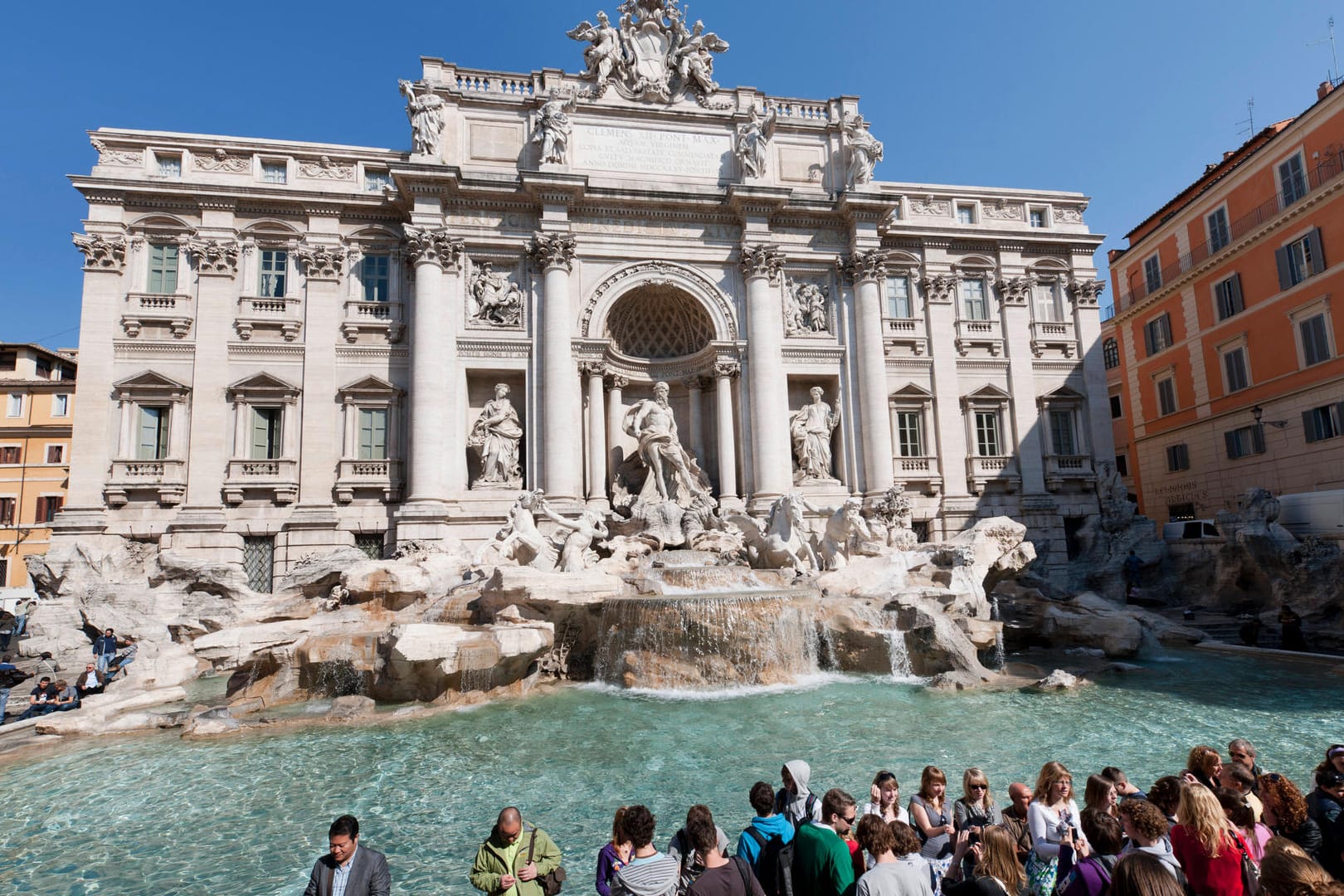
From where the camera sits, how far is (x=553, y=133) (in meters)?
20.1

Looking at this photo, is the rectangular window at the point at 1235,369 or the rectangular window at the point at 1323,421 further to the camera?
the rectangular window at the point at 1235,369

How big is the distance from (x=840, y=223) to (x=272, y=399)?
1750 cm

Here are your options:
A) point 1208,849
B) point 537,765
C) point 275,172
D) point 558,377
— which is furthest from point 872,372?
point 1208,849

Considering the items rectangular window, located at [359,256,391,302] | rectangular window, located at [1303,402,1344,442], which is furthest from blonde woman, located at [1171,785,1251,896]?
rectangular window, located at [1303,402,1344,442]

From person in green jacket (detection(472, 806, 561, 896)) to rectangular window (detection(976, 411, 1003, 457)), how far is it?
71.3 feet

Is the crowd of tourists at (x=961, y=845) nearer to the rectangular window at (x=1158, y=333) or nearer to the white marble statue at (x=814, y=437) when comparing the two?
the white marble statue at (x=814, y=437)

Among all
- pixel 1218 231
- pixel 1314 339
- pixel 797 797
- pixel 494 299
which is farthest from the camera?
pixel 1218 231

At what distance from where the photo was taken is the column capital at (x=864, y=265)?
2194cm

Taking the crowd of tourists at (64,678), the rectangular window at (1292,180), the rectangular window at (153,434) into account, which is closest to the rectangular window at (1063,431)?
the rectangular window at (1292,180)

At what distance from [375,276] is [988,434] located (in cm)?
1967

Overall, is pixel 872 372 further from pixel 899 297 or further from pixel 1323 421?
pixel 1323 421

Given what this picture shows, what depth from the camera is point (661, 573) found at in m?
14.8

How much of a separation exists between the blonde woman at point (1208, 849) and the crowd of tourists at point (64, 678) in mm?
14111

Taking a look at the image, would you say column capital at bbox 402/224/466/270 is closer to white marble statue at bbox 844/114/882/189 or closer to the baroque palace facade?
the baroque palace facade
